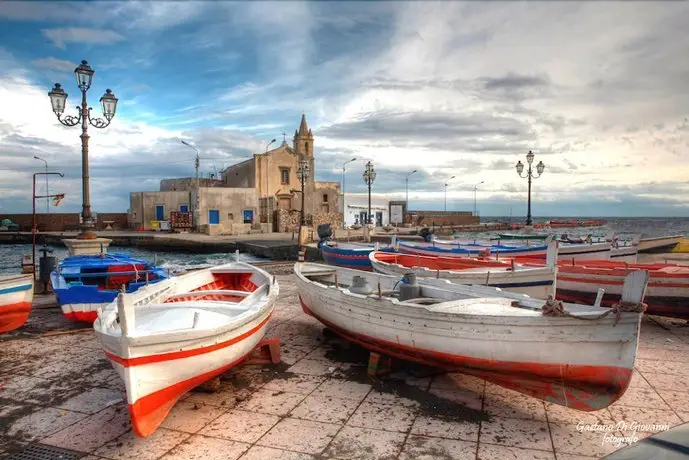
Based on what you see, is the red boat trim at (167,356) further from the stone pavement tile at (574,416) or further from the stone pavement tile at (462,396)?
the stone pavement tile at (574,416)

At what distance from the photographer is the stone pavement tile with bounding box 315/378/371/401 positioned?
5.33m

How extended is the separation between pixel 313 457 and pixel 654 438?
275cm

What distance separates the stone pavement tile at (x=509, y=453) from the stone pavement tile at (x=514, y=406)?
0.73 metres

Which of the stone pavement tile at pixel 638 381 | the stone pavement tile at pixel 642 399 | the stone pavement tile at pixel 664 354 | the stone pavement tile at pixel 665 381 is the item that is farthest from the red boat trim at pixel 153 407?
the stone pavement tile at pixel 664 354

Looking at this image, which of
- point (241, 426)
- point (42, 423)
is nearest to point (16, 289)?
point (42, 423)

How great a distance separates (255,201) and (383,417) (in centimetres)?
4110

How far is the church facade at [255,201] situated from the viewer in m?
42.3

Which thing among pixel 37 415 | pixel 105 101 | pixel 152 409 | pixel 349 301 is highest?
pixel 105 101

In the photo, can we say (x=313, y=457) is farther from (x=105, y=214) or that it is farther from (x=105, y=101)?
(x=105, y=214)

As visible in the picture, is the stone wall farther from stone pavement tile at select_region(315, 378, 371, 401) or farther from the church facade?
stone pavement tile at select_region(315, 378, 371, 401)

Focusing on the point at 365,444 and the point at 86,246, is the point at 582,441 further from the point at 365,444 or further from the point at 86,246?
the point at 86,246

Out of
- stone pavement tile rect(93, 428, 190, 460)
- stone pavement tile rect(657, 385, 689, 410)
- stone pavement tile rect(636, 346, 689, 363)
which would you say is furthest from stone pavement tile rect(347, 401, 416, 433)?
stone pavement tile rect(636, 346, 689, 363)

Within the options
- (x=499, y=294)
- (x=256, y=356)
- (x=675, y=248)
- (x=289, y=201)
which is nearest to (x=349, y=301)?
(x=256, y=356)

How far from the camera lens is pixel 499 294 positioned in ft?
20.1
